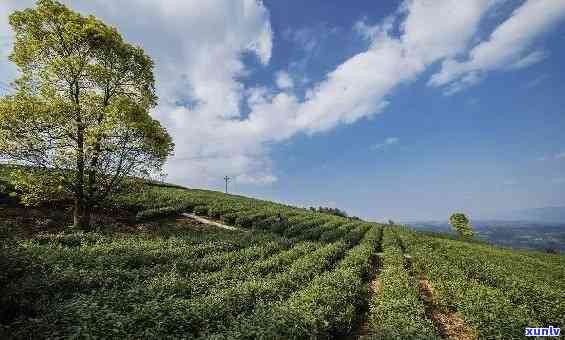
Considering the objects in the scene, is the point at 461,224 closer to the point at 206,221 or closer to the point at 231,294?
the point at 206,221

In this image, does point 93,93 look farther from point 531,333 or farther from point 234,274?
point 531,333

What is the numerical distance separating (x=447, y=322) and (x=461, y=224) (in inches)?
3144

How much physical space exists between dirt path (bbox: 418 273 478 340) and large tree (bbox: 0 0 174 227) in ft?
67.4

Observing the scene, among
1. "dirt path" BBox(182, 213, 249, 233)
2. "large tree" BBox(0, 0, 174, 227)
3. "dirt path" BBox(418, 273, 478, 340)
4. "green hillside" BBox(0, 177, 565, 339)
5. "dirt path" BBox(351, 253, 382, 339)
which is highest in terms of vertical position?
"large tree" BBox(0, 0, 174, 227)

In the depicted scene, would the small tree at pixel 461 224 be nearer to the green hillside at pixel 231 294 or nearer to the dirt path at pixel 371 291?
the green hillside at pixel 231 294

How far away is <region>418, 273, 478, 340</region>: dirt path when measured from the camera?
1331 cm

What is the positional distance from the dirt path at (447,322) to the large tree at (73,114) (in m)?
20.5

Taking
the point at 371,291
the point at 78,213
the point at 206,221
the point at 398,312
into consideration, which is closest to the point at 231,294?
the point at 398,312

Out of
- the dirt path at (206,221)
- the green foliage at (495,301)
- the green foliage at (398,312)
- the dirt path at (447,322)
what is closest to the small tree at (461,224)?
the green foliage at (495,301)

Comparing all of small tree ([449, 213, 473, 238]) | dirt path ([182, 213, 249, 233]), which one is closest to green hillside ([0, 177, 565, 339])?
dirt path ([182, 213, 249, 233])

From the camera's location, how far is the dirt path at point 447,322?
13.3 metres

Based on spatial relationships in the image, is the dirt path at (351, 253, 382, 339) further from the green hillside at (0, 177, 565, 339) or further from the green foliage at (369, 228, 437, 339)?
the green foliage at (369, 228, 437, 339)

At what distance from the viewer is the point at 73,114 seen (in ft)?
75.0

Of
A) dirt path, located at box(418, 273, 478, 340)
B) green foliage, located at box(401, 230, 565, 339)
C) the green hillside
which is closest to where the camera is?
the green hillside
